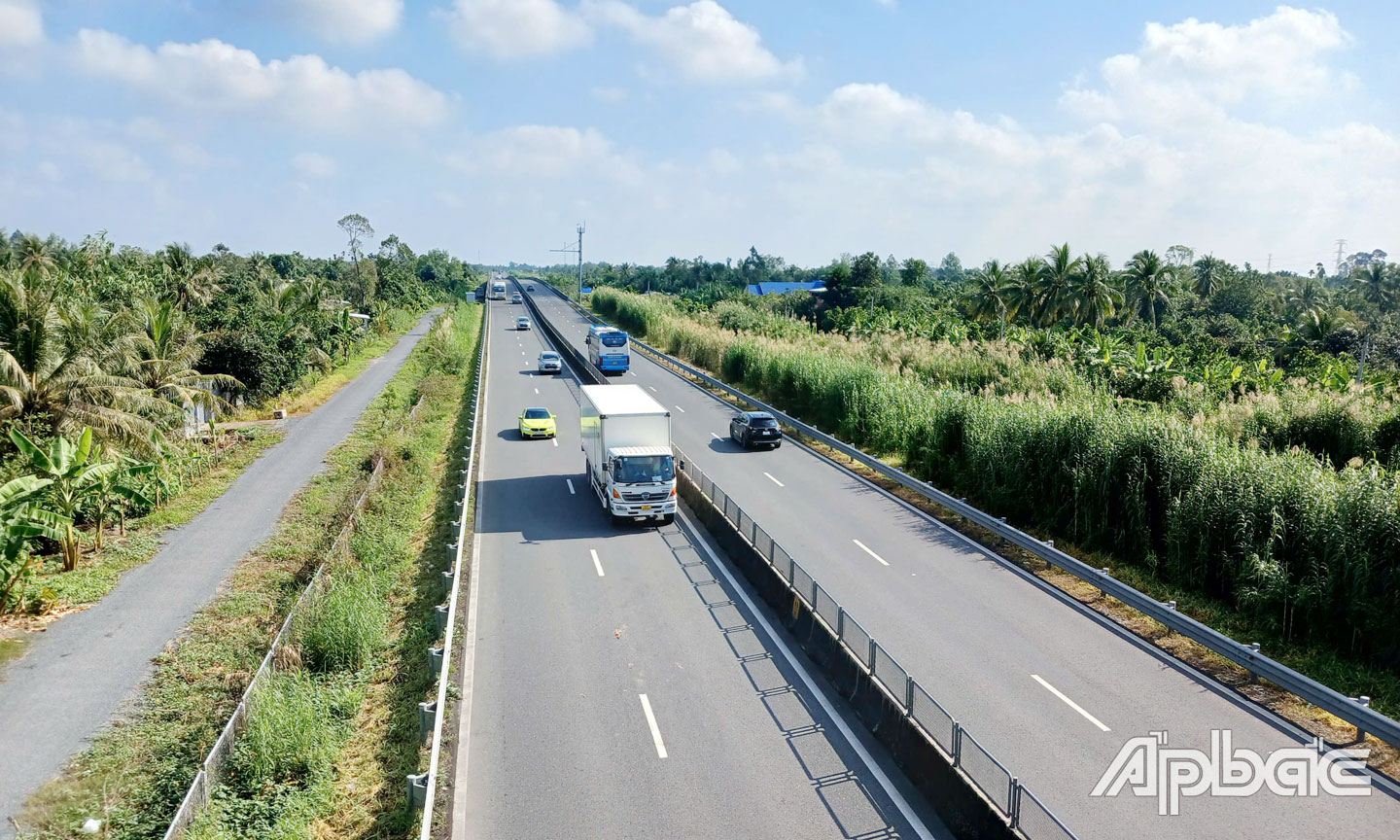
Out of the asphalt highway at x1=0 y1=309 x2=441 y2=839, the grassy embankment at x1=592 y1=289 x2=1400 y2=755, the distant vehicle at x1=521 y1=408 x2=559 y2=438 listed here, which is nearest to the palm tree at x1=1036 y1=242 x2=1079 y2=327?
the grassy embankment at x1=592 y1=289 x2=1400 y2=755

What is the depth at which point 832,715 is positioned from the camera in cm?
1333

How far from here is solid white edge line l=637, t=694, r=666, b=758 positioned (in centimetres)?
1227

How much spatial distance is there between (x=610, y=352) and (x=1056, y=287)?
30589 mm

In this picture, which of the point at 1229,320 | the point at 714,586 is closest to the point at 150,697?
the point at 714,586

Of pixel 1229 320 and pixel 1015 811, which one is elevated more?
pixel 1229 320

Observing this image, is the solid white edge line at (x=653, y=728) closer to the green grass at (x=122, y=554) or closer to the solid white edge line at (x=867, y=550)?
the solid white edge line at (x=867, y=550)

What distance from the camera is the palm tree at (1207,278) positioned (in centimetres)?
8888

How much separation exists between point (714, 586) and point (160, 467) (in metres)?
18.2

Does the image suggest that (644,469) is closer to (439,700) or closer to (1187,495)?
(439,700)

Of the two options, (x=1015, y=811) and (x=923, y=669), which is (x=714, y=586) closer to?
(x=923, y=669)

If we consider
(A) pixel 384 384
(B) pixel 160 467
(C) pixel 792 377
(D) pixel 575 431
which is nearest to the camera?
(B) pixel 160 467

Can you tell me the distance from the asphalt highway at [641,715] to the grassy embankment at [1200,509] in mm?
8089

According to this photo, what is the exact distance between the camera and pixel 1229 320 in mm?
69938

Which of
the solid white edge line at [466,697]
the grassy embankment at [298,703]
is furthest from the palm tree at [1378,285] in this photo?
the grassy embankment at [298,703]
